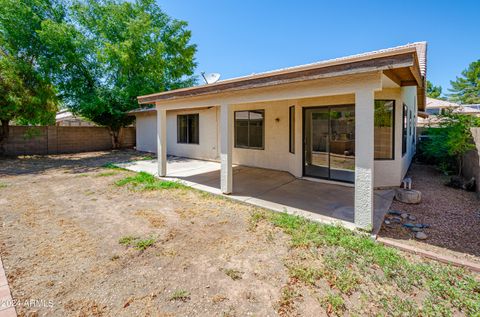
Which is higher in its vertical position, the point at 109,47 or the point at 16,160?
the point at 109,47

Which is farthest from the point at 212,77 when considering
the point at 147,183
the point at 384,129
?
the point at 384,129

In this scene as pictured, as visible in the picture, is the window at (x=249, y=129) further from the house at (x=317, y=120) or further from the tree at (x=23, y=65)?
the tree at (x=23, y=65)

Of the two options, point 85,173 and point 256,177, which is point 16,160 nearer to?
point 85,173

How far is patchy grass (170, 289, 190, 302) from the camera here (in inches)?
101

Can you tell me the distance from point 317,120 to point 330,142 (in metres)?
0.82

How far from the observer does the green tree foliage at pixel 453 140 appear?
6994 millimetres

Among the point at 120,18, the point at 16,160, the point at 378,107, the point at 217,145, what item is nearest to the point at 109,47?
the point at 120,18

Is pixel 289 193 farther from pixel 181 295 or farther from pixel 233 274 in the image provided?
pixel 181 295

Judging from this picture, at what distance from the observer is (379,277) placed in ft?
9.50

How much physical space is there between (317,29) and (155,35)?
1094 cm

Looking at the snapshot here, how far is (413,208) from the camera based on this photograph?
17.6ft

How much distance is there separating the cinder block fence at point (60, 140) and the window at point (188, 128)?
7.44 m

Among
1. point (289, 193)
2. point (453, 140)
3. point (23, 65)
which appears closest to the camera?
point (289, 193)

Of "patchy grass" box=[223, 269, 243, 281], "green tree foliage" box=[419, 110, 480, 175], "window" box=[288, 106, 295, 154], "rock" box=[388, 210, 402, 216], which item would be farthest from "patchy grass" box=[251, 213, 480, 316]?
"green tree foliage" box=[419, 110, 480, 175]
